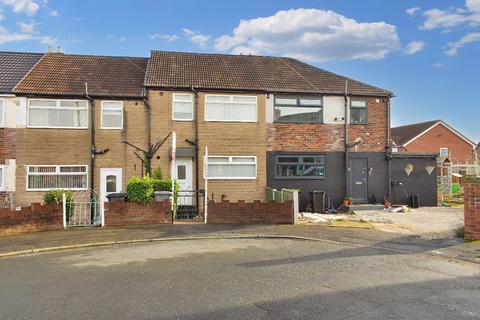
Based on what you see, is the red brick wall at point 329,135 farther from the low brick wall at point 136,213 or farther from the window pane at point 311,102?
the low brick wall at point 136,213

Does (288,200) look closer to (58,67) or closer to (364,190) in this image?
(364,190)

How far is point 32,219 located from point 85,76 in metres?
8.32

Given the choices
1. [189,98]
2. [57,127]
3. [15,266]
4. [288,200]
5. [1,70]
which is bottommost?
[15,266]

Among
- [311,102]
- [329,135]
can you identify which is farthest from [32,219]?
[329,135]

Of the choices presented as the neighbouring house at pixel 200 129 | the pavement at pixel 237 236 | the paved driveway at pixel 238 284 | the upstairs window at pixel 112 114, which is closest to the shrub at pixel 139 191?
the pavement at pixel 237 236

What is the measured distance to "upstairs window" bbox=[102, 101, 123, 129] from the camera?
711 inches

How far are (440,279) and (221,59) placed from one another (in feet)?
52.7

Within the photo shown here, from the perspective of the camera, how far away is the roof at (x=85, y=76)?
17906mm

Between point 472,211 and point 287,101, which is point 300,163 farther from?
point 472,211

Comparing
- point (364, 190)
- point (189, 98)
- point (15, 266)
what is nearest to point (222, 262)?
point (15, 266)

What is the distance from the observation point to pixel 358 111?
1997cm

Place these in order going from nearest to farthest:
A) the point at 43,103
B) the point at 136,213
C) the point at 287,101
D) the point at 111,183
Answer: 1. the point at 136,213
2. the point at 43,103
3. the point at 111,183
4. the point at 287,101

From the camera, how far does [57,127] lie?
57.7 ft

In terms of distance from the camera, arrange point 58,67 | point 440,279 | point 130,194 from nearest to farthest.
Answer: point 440,279
point 130,194
point 58,67
